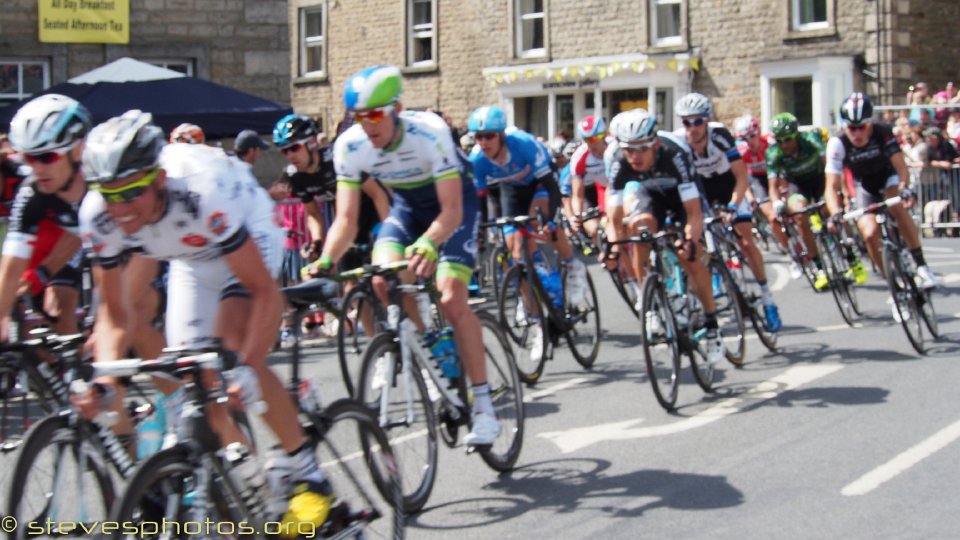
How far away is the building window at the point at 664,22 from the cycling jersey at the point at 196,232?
99.7 feet

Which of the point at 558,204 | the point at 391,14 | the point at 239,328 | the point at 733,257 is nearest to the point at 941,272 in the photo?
the point at 733,257

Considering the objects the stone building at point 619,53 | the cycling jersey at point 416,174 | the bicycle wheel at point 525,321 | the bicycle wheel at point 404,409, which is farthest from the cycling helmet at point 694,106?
the stone building at point 619,53

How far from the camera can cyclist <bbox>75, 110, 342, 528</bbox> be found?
4.77 metres

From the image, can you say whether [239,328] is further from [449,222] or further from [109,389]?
[449,222]

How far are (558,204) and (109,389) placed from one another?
6.96 m

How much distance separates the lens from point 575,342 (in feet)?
36.2

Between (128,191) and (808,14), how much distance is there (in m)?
30.2

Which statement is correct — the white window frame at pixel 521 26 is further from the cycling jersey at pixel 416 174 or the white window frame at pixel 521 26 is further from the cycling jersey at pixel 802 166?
the cycling jersey at pixel 416 174

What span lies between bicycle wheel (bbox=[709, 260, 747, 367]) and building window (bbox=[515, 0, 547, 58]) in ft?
92.5

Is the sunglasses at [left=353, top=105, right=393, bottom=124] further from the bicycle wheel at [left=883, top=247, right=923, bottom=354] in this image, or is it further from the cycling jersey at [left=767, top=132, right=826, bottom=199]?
the cycling jersey at [left=767, top=132, right=826, bottom=199]

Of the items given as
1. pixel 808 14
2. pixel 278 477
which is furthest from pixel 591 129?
pixel 808 14

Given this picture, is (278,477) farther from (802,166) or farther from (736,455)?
(802,166)

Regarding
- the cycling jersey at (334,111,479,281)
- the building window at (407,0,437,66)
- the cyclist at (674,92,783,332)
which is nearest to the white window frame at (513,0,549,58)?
the building window at (407,0,437,66)

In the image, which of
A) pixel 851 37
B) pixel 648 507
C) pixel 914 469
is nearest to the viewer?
pixel 648 507
